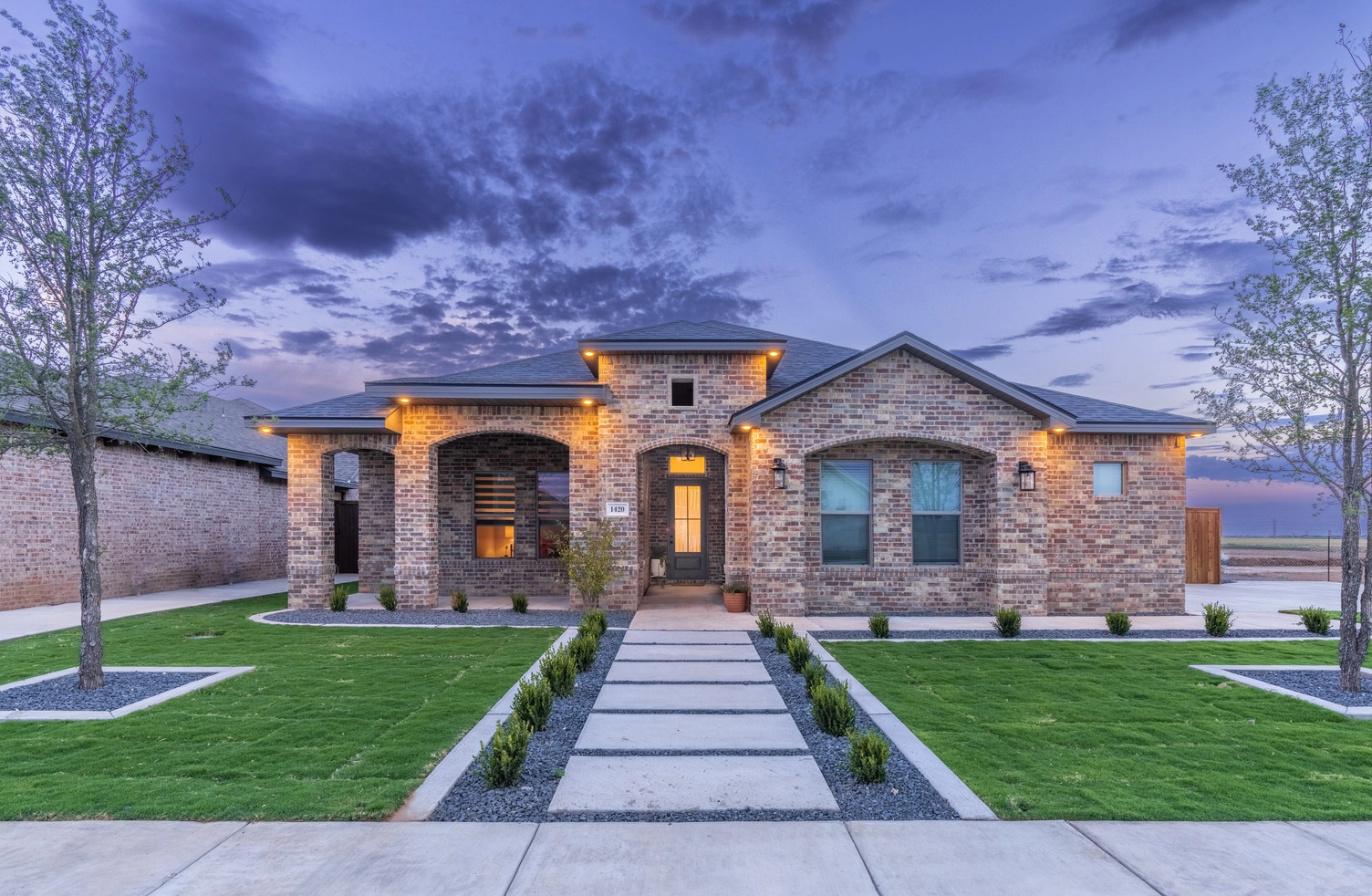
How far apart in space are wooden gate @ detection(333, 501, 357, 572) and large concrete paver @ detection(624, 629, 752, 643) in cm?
1282

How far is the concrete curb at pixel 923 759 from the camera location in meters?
Result: 3.88

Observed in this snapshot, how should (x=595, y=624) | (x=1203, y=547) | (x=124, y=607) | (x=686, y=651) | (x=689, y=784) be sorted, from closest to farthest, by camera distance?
(x=689, y=784), (x=686, y=651), (x=595, y=624), (x=124, y=607), (x=1203, y=547)

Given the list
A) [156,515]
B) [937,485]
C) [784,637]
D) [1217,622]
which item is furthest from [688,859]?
[156,515]

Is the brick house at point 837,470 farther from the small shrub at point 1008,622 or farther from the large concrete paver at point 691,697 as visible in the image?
the large concrete paver at point 691,697

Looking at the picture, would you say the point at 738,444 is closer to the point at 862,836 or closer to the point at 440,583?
the point at 440,583

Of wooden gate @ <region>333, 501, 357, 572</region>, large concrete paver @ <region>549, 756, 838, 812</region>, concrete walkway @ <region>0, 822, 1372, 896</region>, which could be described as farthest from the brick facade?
concrete walkway @ <region>0, 822, 1372, 896</region>

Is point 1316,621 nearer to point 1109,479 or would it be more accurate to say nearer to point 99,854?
point 1109,479

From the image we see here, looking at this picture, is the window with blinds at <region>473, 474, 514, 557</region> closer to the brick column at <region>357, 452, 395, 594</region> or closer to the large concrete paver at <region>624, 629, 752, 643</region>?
the brick column at <region>357, 452, 395, 594</region>

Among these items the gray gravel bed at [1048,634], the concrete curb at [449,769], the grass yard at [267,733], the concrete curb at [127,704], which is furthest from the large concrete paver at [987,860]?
the concrete curb at [127,704]

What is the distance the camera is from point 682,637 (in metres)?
9.33

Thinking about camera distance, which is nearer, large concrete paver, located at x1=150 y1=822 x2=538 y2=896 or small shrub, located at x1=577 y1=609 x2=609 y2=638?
large concrete paver, located at x1=150 y1=822 x2=538 y2=896

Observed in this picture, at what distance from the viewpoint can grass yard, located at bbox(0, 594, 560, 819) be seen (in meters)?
3.92

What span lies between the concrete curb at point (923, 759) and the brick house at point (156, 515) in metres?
11.0

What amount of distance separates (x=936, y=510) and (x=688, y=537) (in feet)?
19.7
